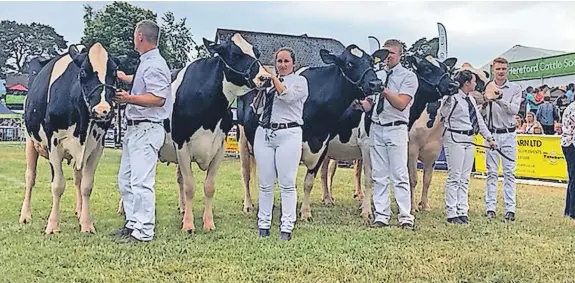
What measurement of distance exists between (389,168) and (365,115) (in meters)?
1.20

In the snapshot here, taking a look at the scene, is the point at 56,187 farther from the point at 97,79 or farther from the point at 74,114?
the point at 97,79

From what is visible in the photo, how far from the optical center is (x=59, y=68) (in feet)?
24.1

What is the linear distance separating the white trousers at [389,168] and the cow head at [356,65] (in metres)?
0.55

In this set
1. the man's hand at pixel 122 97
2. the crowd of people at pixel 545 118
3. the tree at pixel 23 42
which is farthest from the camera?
the tree at pixel 23 42

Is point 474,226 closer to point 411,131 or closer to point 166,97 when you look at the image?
point 411,131

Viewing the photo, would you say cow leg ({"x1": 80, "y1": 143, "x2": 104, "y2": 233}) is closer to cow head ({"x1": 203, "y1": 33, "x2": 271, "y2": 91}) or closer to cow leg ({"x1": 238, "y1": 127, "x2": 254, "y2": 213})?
cow head ({"x1": 203, "y1": 33, "x2": 271, "y2": 91})

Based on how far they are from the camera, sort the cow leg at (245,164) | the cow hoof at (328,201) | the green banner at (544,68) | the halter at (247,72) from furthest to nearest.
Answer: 1. the green banner at (544,68)
2. the cow hoof at (328,201)
3. the cow leg at (245,164)
4. the halter at (247,72)

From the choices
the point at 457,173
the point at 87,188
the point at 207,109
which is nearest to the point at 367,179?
the point at 457,173

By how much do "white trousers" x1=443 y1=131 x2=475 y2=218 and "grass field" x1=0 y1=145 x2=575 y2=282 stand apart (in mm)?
250

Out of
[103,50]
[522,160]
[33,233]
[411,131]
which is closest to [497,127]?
[411,131]

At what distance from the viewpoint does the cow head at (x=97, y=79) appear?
6036mm

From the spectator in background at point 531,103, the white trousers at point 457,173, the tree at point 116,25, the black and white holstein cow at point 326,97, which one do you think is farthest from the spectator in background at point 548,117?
the tree at point 116,25

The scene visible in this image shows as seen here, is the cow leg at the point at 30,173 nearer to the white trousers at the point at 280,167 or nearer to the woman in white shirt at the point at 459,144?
the white trousers at the point at 280,167

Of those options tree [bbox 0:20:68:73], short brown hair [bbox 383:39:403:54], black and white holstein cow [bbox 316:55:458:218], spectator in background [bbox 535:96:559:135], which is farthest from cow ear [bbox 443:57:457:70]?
tree [bbox 0:20:68:73]
